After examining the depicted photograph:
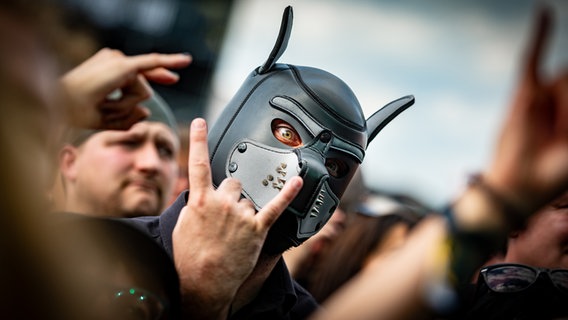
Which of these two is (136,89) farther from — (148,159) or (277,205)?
(148,159)

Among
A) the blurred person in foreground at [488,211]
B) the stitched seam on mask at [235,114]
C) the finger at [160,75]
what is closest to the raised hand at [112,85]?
the finger at [160,75]

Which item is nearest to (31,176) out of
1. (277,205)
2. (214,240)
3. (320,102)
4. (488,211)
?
(488,211)

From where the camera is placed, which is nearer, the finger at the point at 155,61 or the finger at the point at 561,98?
the finger at the point at 561,98

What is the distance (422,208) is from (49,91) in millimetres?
6351

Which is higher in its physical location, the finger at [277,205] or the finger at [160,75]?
the finger at [160,75]

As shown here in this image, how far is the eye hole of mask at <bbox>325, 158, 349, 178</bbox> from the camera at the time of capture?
8.16 feet

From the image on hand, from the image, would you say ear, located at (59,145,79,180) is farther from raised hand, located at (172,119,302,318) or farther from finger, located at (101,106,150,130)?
raised hand, located at (172,119,302,318)

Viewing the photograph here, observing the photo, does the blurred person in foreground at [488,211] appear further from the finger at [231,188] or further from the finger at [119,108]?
the finger at [119,108]

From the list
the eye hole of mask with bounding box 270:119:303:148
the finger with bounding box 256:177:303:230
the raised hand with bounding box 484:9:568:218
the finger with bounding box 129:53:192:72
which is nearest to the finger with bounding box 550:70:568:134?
the raised hand with bounding box 484:9:568:218

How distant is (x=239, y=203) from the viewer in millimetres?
2129

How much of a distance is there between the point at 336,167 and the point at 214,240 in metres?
0.71

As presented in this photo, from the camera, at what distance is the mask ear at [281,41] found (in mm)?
2488

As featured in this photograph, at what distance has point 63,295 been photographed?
112 centimetres

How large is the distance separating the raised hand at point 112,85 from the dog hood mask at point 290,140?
0.30 meters
